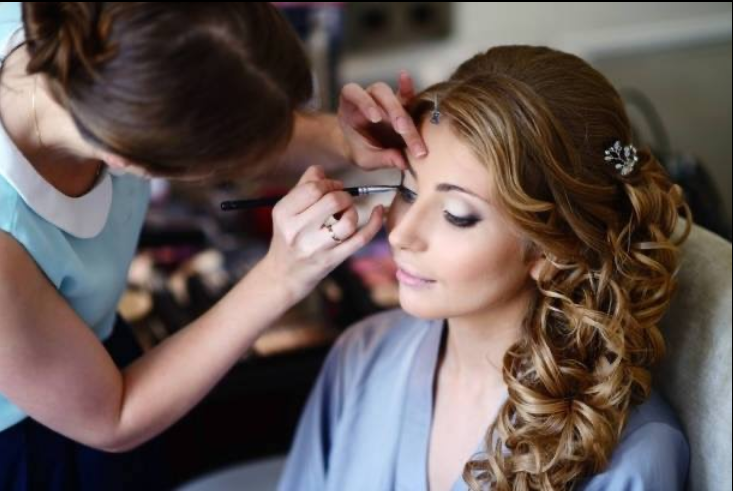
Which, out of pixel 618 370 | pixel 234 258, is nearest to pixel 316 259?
pixel 618 370

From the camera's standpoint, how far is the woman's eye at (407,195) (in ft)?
3.60

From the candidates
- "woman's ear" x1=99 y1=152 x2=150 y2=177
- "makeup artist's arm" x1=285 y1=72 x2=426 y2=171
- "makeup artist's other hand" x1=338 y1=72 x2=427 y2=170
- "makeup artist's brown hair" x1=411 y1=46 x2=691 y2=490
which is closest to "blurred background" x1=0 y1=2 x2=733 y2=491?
"makeup artist's arm" x1=285 y1=72 x2=426 y2=171

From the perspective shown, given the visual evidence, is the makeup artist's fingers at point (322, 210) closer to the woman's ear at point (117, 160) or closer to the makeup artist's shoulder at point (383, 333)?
the woman's ear at point (117, 160)

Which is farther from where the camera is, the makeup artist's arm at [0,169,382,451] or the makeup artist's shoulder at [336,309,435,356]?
the makeup artist's shoulder at [336,309,435,356]

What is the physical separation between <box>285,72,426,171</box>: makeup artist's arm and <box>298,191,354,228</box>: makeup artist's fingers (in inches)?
4.8

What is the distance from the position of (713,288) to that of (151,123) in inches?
27.7

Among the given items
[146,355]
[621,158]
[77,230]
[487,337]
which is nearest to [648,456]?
[487,337]

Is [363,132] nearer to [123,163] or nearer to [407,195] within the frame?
[407,195]

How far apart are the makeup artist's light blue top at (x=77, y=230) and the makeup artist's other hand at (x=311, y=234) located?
229 mm

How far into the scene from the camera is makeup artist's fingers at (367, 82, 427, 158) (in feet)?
3.46

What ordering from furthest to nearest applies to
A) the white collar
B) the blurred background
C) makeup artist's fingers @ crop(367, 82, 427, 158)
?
the blurred background
makeup artist's fingers @ crop(367, 82, 427, 158)
the white collar

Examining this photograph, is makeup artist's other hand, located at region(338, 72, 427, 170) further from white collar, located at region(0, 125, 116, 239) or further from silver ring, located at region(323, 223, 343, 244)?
white collar, located at region(0, 125, 116, 239)

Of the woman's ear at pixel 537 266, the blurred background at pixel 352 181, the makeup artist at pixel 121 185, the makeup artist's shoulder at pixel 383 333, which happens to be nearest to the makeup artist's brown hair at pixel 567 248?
the woman's ear at pixel 537 266

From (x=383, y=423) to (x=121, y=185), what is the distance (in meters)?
0.50
